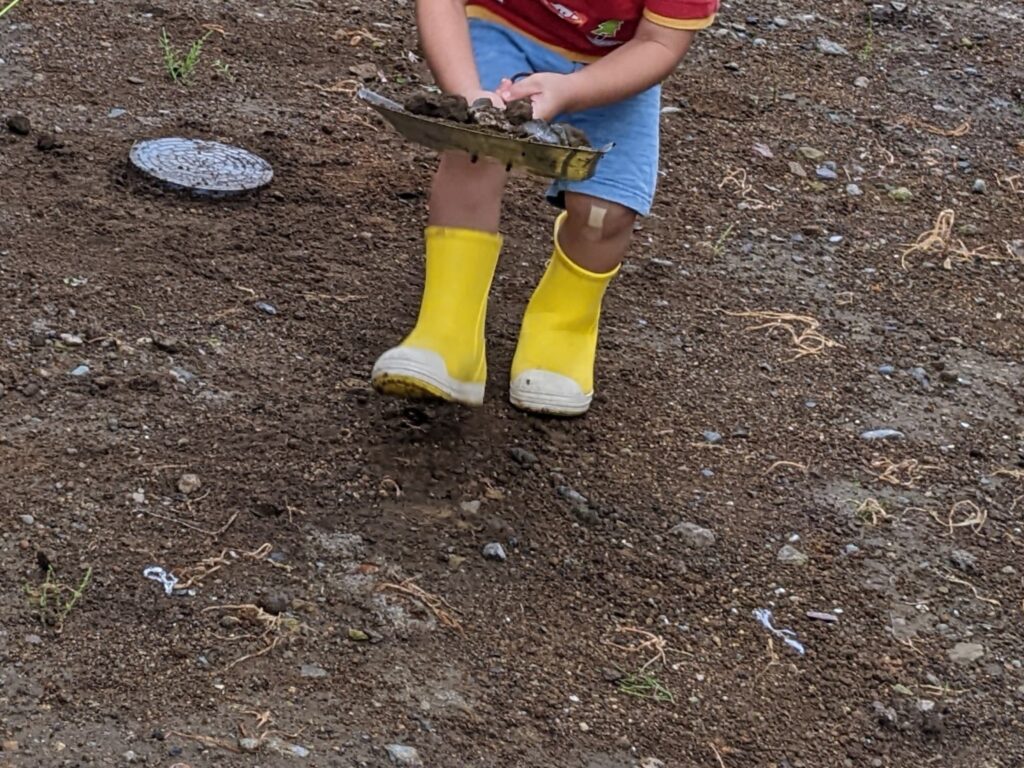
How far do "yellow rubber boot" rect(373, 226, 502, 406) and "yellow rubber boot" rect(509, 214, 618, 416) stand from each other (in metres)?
0.14

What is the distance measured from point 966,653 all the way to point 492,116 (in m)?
1.23

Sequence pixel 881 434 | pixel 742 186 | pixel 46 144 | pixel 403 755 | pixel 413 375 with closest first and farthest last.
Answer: pixel 403 755, pixel 413 375, pixel 881 434, pixel 46 144, pixel 742 186

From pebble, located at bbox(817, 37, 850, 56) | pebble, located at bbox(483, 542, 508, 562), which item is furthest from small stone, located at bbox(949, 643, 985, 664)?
pebble, located at bbox(817, 37, 850, 56)

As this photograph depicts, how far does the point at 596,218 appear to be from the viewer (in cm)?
300

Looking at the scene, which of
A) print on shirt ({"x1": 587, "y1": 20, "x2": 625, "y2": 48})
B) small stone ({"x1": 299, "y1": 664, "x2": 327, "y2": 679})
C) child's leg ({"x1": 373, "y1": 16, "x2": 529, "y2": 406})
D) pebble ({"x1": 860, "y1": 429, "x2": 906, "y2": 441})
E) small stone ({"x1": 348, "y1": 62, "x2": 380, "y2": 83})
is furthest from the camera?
small stone ({"x1": 348, "y1": 62, "x2": 380, "y2": 83})

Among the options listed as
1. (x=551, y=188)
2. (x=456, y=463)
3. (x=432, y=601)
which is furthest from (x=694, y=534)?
(x=551, y=188)

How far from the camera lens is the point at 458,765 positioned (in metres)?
2.11

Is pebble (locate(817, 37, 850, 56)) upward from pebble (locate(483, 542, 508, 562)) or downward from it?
upward

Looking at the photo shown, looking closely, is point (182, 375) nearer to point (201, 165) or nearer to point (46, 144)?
point (201, 165)

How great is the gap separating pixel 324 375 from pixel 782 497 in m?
0.94

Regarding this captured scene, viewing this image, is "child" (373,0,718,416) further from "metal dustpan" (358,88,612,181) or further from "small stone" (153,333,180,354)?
"small stone" (153,333,180,354)

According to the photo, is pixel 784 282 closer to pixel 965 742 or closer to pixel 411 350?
→ pixel 411 350

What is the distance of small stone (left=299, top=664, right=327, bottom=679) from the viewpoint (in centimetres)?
222

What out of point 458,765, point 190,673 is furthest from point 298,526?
point 458,765
